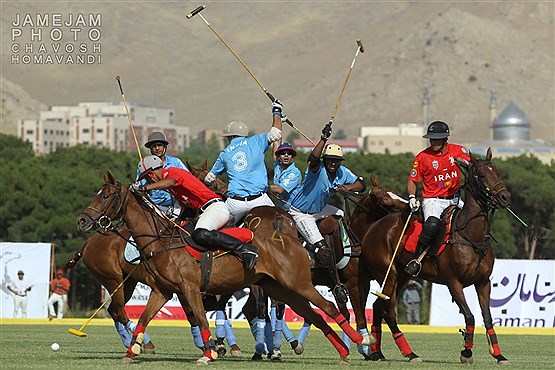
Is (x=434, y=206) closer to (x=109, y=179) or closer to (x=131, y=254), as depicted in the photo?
(x=109, y=179)

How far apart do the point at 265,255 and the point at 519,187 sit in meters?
57.4

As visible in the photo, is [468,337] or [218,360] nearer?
[468,337]

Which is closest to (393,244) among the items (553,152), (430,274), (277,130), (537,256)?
(430,274)

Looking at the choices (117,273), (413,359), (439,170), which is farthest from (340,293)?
(117,273)

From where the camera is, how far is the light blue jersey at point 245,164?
17469mm

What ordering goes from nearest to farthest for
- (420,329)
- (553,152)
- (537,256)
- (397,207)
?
(397,207) → (420,329) → (537,256) → (553,152)

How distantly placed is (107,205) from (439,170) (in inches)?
174

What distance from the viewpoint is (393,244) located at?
18.6 m

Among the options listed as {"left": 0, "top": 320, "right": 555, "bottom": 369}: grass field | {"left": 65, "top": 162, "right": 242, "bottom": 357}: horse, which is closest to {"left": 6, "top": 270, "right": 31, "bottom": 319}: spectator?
{"left": 0, "top": 320, "right": 555, "bottom": 369}: grass field

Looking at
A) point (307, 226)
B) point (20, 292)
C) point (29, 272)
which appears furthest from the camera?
point (29, 272)

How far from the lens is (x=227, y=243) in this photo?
1633cm

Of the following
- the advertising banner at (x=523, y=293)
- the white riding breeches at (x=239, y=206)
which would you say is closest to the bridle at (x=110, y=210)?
the white riding breeches at (x=239, y=206)

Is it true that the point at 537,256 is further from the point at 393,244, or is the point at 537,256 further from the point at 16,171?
the point at 393,244

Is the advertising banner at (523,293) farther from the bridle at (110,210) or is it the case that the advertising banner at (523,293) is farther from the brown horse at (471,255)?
the bridle at (110,210)
